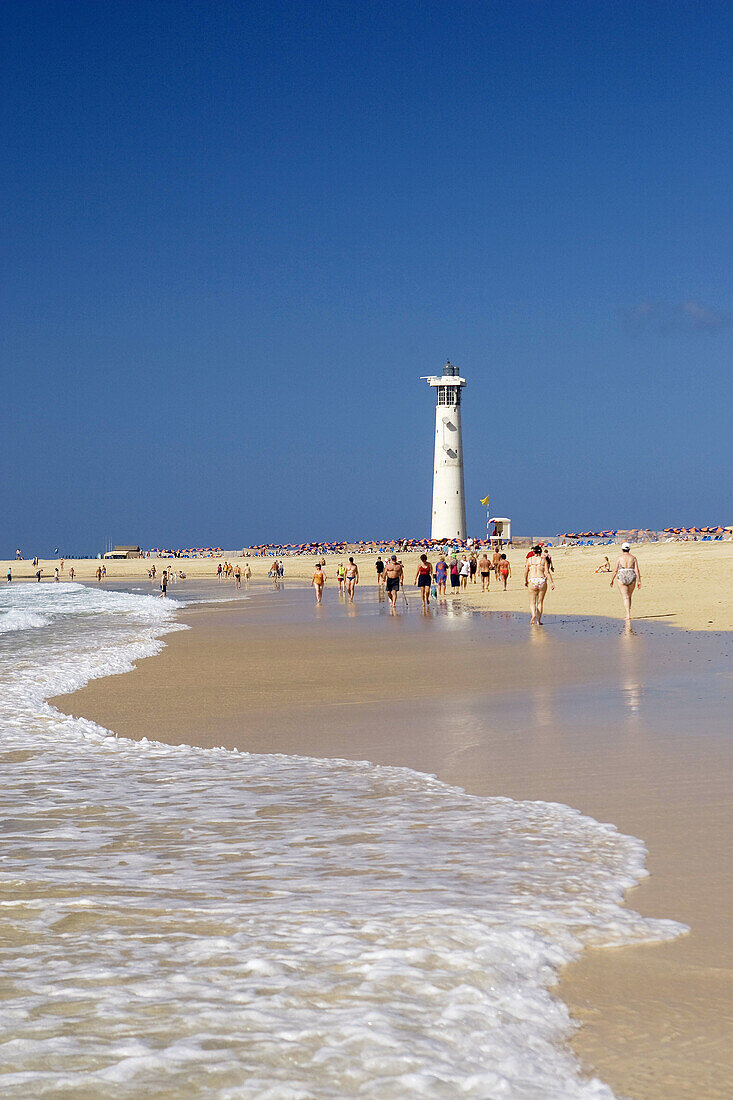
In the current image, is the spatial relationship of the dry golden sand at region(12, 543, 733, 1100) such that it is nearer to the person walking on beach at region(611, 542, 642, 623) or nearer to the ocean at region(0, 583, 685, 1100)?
the ocean at region(0, 583, 685, 1100)

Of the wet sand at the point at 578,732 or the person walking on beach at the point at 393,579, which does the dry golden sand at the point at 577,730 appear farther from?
the person walking on beach at the point at 393,579

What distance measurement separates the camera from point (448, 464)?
276 ft

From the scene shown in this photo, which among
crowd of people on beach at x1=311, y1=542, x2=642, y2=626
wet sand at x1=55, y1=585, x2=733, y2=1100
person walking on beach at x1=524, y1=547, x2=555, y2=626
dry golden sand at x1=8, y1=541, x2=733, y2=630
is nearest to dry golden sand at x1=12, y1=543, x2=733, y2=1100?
wet sand at x1=55, y1=585, x2=733, y2=1100

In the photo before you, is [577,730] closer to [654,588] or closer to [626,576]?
[626,576]

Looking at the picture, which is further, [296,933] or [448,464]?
[448,464]

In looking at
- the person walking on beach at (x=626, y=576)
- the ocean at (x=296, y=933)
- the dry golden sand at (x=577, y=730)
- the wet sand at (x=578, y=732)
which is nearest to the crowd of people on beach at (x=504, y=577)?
the person walking on beach at (x=626, y=576)

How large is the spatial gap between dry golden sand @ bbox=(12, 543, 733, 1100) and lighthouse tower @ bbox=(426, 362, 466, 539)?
63170 millimetres

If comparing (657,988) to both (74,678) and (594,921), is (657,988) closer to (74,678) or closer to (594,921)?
(594,921)

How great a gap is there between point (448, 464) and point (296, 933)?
81.1 m

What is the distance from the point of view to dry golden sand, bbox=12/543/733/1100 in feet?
9.97

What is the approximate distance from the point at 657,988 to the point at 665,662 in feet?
31.5

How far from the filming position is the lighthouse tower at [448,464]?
8406 centimetres

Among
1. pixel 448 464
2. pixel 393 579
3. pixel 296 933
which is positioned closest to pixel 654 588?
pixel 393 579

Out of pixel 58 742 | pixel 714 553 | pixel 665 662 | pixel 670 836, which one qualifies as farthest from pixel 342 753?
pixel 714 553
